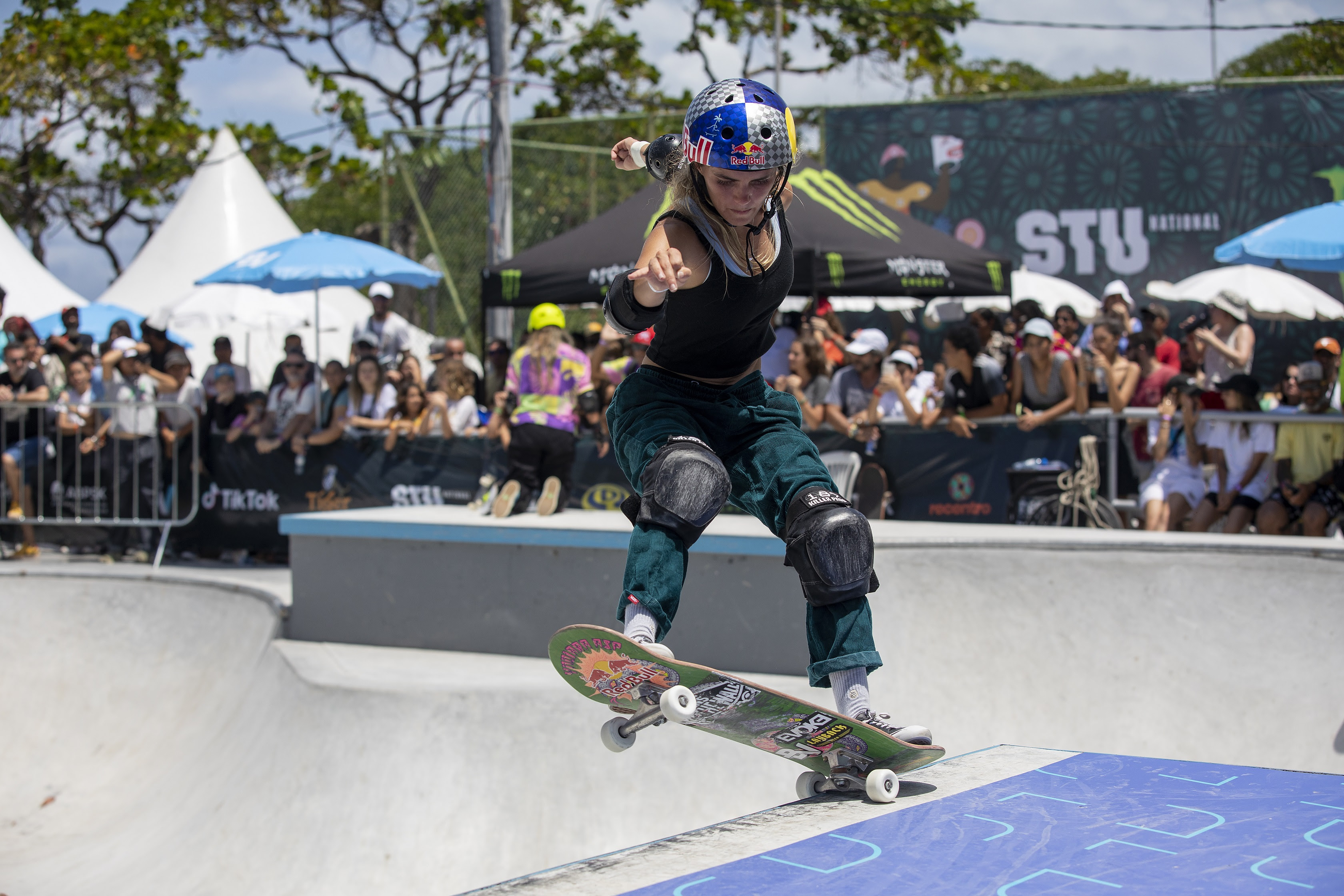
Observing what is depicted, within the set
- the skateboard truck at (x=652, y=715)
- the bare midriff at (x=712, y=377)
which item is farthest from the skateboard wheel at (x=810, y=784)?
the bare midriff at (x=712, y=377)

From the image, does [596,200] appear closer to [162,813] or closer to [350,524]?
[350,524]

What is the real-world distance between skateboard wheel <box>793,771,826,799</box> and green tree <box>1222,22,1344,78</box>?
1225 cm

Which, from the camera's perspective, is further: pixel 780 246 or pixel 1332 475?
pixel 1332 475

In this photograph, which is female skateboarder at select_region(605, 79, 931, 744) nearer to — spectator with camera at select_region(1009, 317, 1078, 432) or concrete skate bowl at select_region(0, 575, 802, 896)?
concrete skate bowl at select_region(0, 575, 802, 896)

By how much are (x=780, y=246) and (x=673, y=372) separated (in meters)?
0.47

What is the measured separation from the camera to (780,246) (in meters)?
3.12

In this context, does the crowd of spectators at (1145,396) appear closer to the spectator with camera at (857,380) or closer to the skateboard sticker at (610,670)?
the spectator with camera at (857,380)

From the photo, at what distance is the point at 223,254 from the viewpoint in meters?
17.5

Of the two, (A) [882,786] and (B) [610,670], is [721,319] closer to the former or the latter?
(B) [610,670]

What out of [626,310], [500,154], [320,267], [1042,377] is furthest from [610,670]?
[500,154]

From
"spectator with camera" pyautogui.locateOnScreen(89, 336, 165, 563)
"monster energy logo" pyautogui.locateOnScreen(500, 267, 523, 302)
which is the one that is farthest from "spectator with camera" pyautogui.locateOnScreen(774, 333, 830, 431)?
"spectator with camera" pyautogui.locateOnScreen(89, 336, 165, 563)

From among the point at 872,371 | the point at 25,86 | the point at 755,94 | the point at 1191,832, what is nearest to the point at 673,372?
the point at 755,94

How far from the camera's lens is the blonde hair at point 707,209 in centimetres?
293

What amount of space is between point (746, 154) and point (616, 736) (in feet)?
5.14
